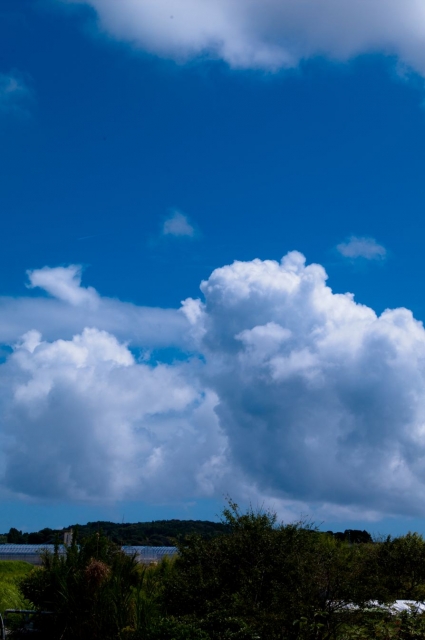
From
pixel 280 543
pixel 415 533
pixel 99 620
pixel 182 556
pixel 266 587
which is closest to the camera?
pixel 99 620

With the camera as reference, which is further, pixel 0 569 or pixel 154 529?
pixel 154 529

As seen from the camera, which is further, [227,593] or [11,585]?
[11,585]

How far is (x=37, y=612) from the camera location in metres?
16.8

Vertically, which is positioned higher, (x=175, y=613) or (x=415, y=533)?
(x=415, y=533)

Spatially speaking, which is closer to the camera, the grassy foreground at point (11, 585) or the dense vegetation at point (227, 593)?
the dense vegetation at point (227, 593)

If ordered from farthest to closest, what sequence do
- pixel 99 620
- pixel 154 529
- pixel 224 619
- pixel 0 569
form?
1. pixel 154 529
2. pixel 0 569
3. pixel 99 620
4. pixel 224 619

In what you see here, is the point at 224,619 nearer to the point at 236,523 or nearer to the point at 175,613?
the point at 175,613

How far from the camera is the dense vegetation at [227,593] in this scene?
1295cm

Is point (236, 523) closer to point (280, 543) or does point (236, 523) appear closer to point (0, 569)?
point (280, 543)

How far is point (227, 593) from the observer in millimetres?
15750

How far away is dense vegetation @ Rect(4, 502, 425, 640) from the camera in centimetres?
1295

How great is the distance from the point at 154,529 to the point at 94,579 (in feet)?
136

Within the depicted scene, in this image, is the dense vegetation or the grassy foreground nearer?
the dense vegetation

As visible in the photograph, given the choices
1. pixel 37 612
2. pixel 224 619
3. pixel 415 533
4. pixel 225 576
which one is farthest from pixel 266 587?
pixel 415 533
